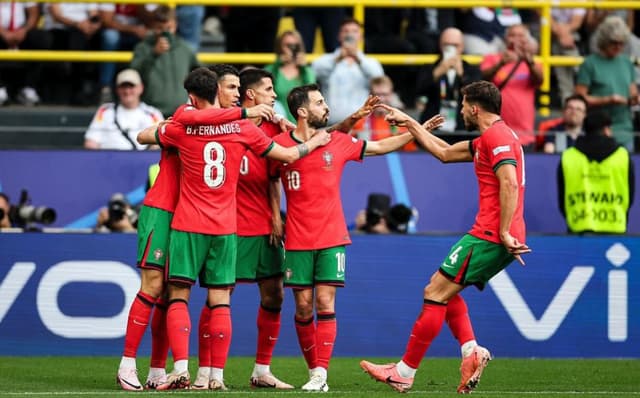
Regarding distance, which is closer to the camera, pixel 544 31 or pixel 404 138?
pixel 404 138

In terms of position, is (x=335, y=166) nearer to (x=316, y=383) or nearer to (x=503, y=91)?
(x=316, y=383)

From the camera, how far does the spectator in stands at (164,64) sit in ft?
49.4

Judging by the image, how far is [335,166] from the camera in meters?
10.2

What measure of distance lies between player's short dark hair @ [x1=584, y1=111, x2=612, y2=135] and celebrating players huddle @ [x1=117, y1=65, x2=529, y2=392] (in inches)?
146

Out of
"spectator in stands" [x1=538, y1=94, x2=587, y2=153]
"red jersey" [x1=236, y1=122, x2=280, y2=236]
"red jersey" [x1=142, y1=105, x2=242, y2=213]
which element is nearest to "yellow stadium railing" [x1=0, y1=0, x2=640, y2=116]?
"spectator in stands" [x1=538, y1=94, x2=587, y2=153]

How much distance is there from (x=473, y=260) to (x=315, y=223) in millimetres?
1183

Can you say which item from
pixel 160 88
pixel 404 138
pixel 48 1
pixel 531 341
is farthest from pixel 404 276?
pixel 48 1

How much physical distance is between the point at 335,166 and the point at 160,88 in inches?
210

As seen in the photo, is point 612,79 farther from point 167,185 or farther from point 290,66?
point 167,185

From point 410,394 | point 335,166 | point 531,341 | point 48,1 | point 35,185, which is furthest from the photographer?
point 48,1

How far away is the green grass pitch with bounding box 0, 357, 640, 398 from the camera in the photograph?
966cm

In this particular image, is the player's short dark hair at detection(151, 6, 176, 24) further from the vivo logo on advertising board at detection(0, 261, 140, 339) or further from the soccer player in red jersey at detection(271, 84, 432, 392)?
the soccer player in red jersey at detection(271, 84, 432, 392)

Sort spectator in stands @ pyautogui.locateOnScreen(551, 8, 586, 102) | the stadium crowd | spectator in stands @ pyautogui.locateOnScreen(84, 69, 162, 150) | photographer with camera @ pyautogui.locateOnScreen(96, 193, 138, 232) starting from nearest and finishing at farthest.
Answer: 1. photographer with camera @ pyautogui.locateOnScreen(96, 193, 138, 232)
2. spectator in stands @ pyautogui.locateOnScreen(84, 69, 162, 150)
3. the stadium crowd
4. spectator in stands @ pyautogui.locateOnScreen(551, 8, 586, 102)

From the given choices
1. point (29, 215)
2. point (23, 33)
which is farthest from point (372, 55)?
point (29, 215)
